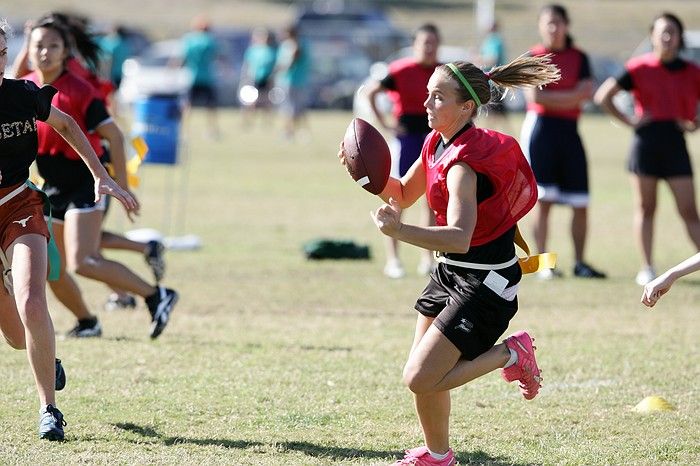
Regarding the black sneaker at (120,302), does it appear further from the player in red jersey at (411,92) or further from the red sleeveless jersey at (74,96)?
the player in red jersey at (411,92)

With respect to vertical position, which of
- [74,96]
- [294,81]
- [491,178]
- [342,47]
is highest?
[491,178]

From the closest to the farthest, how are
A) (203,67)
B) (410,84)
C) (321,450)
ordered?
(321,450) < (410,84) < (203,67)

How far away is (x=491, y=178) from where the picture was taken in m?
4.80

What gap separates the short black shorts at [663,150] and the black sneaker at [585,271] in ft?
3.04

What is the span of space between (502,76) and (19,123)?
2074 millimetres

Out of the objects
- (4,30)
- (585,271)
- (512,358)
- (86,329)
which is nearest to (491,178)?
(512,358)

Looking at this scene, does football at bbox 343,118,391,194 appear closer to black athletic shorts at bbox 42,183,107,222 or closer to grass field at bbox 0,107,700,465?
grass field at bbox 0,107,700,465

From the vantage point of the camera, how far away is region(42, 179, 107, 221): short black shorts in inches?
298

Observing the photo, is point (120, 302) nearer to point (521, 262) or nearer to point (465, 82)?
point (521, 262)

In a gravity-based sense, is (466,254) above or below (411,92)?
above

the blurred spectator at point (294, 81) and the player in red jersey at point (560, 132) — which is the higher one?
the player in red jersey at point (560, 132)

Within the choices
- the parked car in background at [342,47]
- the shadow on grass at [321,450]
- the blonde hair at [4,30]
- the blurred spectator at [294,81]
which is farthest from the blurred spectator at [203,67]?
the shadow on grass at [321,450]

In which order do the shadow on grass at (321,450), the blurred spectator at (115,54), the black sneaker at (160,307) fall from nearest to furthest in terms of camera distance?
1. the shadow on grass at (321,450)
2. the black sneaker at (160,307)
3. the blurred spectator at (115,54)

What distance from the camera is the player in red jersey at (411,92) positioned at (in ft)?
33.3
